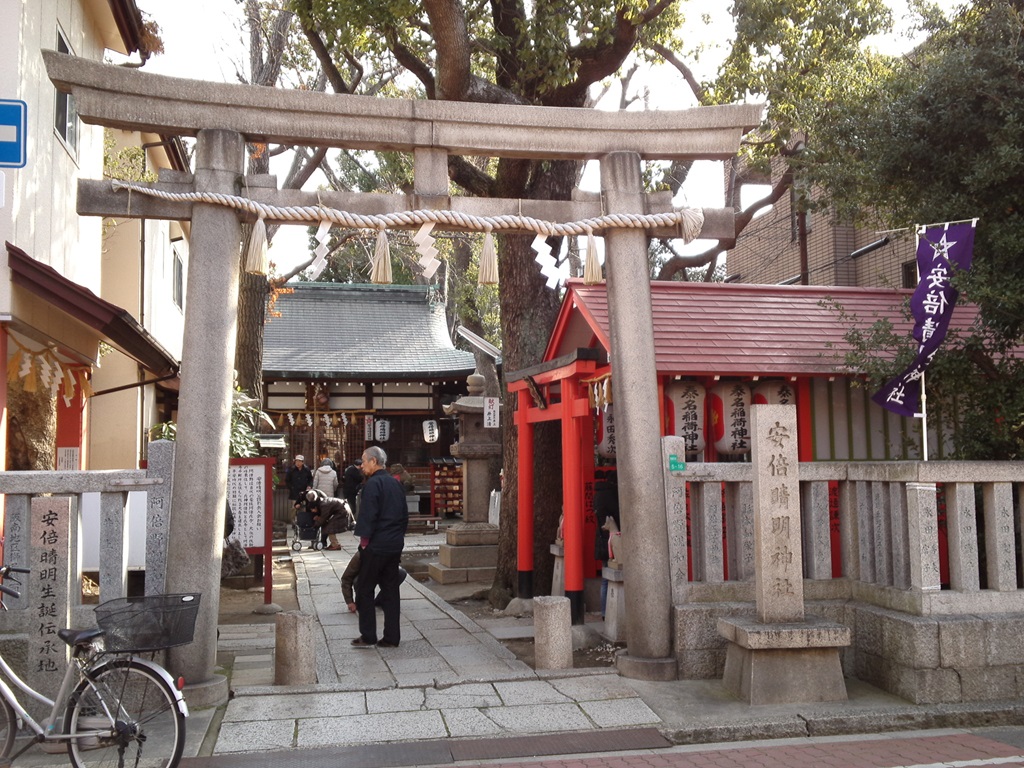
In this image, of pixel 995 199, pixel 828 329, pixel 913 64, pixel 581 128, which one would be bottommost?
pixel 828 329

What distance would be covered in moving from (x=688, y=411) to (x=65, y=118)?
29.1 feet

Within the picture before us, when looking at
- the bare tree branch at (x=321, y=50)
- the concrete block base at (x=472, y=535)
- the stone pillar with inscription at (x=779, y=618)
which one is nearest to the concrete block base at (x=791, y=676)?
the stone pillar with inscription at (x=779, y=618)

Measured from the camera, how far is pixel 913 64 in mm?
10547

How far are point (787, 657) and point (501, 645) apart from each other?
3.47 m

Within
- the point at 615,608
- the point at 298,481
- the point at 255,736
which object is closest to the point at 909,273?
the point at 615,608

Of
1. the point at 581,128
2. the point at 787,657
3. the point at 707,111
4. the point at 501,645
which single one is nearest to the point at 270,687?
the point at 501,645

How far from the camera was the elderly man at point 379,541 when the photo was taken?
9141 millimetres

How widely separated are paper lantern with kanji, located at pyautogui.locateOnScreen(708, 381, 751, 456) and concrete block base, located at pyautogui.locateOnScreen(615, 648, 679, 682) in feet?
11.4

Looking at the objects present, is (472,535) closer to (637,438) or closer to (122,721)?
(637,438)

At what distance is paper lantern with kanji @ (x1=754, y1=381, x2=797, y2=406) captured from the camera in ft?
35.1

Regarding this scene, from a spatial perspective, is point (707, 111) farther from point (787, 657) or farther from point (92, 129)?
point (92, 129)

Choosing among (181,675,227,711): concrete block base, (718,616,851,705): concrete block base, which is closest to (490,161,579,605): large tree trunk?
(718,616,851,705): concrete block base

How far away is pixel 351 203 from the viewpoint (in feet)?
25.8

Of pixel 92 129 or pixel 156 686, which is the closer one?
pixel 156 686
